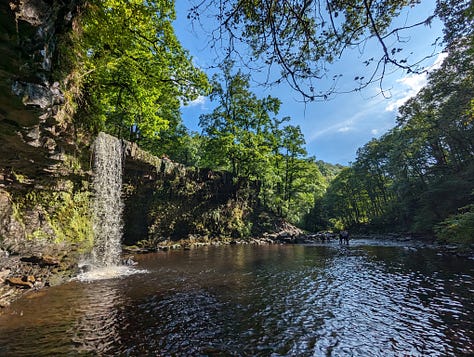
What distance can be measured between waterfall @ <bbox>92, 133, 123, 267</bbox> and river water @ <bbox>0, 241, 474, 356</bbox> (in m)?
3.88

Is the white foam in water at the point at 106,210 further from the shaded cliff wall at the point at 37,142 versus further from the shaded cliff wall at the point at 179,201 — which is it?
the shaded cliff wall at the point at 179,201

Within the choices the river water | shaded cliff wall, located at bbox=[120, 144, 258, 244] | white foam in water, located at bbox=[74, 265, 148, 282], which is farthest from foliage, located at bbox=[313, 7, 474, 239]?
shaded cliff wall, located at bbox=[120, 144, 258, 244]

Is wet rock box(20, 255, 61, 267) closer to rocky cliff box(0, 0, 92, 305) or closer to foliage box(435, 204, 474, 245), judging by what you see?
rocky cliff box(0, 0, 92, 305)

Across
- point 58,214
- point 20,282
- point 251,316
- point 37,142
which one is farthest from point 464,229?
point 58,214

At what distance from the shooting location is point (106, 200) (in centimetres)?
1420

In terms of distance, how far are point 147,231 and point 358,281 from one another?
17.5m

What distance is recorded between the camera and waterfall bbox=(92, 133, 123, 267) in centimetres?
1317

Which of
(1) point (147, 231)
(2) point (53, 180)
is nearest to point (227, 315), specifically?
(2) point (53, 180)

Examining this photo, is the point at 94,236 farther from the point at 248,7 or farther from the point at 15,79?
the point at 248,7

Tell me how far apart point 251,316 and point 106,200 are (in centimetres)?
1150

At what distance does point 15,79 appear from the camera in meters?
4.91

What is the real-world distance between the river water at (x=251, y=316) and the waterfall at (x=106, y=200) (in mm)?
3882

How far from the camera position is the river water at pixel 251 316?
4844 mm

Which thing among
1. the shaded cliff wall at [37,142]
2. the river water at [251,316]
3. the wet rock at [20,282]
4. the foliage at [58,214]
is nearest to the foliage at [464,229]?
the river water at [251,316]
